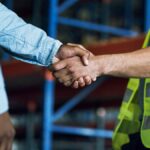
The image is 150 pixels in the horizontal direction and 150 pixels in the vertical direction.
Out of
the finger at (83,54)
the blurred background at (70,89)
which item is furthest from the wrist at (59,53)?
the blurred background at (70,89)

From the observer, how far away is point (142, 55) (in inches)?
137

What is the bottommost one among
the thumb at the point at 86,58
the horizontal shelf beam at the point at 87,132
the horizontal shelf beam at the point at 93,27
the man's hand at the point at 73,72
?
the horizontal shelf beam at the point at 87,132

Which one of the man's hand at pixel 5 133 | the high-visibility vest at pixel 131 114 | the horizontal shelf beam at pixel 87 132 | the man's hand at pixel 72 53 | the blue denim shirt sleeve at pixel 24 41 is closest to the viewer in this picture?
the man's hand at pixel 5 133

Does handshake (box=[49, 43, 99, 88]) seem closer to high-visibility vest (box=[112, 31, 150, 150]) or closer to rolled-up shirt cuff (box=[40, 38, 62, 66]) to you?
rolled-up shirt cuff (box=[40, 38, 62, 66])

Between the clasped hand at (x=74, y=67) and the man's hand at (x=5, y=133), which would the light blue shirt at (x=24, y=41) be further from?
the man's hand at (x=5, y=133)

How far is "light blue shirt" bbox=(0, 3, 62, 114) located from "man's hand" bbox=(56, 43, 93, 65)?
2.7 inches

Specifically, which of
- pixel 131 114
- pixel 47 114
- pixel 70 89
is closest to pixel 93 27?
pixel 70 89

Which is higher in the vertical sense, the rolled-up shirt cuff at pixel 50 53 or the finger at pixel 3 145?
the rolled-up shirt cuff at pixel 50 53

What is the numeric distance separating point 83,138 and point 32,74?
436 cm

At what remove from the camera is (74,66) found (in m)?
3.71

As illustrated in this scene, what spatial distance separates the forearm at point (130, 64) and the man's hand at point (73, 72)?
172 mm

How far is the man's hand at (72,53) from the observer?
365cm

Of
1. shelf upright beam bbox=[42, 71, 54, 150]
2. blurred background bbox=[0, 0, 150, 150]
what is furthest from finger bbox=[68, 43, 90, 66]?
shelf upright beam bbox=[42, 71, 54, 150]

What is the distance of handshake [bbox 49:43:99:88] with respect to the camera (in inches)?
143
